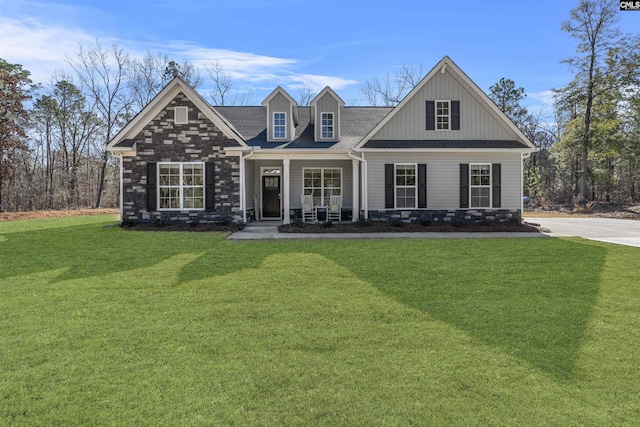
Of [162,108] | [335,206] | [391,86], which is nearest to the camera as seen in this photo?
[162,108]

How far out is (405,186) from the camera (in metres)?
14.2

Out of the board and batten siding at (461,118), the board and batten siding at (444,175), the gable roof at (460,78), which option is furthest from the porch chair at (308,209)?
the board and batten siding at (461,118)

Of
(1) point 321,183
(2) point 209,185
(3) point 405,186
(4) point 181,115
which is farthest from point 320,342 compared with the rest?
(1) point 321,183

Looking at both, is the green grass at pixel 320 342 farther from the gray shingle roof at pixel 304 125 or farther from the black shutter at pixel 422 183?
the gray shingle roof at pixel 304 125

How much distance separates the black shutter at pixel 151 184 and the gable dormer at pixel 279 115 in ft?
14.5

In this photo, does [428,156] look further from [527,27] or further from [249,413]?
[249,413]

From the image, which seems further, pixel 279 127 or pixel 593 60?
pixel 593 60

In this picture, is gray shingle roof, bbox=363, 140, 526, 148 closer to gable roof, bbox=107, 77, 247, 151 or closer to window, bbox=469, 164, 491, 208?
window, bbox=469, 164, 491, 208

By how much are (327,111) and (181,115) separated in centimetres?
550

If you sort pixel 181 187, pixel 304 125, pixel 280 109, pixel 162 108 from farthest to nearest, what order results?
1. pixel 304 125
2. pixel 280 109
3. pixel 181 187
4. pixel 162 108

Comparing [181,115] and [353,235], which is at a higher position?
[181,115]

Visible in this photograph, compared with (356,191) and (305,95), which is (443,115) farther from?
(305,95)

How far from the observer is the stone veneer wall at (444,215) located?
14109 mm

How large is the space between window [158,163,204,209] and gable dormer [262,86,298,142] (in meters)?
3.36
